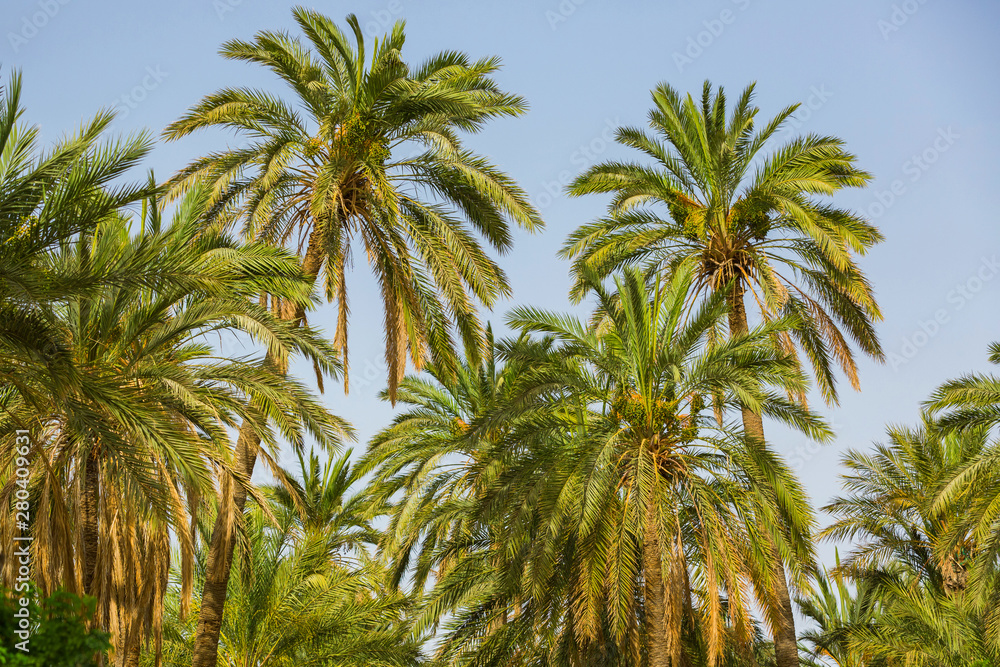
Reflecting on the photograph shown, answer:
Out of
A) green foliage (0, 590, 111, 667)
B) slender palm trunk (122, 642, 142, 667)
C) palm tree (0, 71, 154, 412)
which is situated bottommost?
green foliage (0, 590, 111, 667)

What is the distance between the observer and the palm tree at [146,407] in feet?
37.3

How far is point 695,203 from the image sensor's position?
1941 cm

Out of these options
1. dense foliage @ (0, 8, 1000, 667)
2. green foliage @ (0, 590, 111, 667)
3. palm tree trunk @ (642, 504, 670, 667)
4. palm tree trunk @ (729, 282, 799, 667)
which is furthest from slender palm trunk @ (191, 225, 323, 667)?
palm tree trunk @ (729, 282, 799, 667)

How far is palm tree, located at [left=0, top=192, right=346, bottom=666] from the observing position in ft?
37.3

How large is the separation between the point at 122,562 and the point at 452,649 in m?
7.38

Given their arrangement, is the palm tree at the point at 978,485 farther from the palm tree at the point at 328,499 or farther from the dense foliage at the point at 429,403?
the palm tree at the point at 328,499

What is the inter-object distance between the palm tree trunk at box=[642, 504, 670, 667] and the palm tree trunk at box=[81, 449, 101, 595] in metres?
7.97

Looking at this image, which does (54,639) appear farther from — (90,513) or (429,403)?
(429,403)

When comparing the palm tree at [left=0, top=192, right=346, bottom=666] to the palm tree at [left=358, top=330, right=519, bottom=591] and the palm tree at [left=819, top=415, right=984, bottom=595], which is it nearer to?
the palm tree at [left=358, top=330, right=519, bottom=591]

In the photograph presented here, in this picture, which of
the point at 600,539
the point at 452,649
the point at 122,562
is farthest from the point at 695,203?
the point at 122,562

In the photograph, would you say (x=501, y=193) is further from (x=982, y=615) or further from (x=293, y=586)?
(x=982, y=615)

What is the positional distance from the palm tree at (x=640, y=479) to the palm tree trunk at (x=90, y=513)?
6.04 metres

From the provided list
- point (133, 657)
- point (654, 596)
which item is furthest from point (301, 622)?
point (654, 596)

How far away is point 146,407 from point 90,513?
3.14 meters
